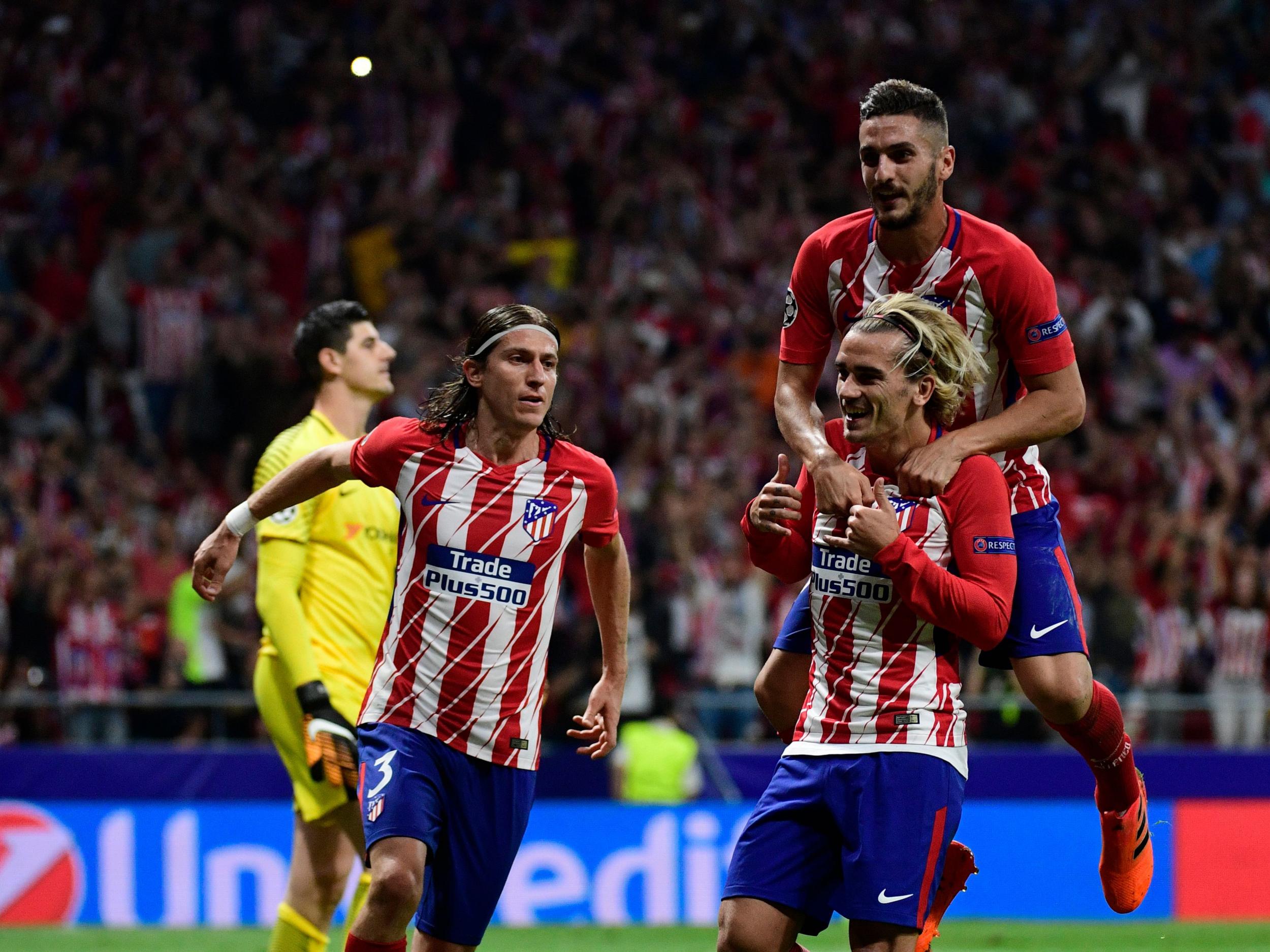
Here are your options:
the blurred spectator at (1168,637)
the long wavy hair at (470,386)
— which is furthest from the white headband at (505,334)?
the blurred spectator at (1168,637)

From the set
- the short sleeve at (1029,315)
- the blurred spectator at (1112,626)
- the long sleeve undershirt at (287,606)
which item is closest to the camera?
the short sleeve at (1029,315)

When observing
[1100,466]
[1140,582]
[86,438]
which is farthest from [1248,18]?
[86,438]

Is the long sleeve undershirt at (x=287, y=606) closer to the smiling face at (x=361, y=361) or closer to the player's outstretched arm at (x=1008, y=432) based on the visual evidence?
the smiling face at (x=361, y=361)

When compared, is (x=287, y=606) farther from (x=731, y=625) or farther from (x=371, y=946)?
(x=731, y=625)

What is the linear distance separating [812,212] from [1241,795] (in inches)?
284

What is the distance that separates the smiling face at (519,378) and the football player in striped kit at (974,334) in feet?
2.26

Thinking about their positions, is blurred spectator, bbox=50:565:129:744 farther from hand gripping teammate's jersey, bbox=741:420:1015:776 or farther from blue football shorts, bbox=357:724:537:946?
hand gripping teammate's jersey, bbox=741:420:1015:776

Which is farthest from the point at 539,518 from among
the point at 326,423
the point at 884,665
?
the point at 326,423

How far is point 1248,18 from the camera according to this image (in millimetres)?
A: 18094

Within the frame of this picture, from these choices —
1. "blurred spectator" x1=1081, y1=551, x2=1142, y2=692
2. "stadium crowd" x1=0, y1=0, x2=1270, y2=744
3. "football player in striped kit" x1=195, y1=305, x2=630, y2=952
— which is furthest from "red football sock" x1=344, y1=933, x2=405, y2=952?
"blurred spectator" x1=1081, y1=551, x2=1142, y2=692

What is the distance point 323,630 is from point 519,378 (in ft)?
5.74

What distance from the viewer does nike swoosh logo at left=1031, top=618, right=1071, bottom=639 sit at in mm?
4887

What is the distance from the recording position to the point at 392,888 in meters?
4.70

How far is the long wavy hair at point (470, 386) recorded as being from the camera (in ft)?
16.9
